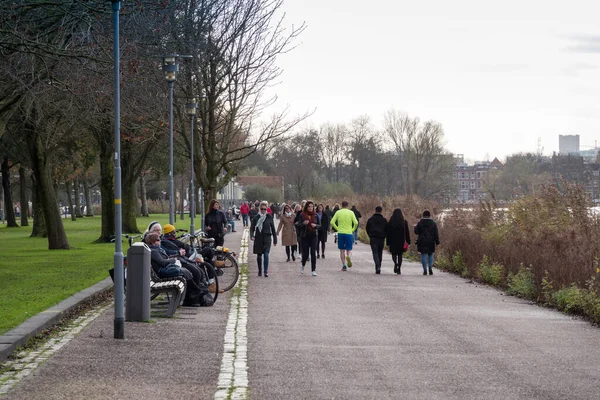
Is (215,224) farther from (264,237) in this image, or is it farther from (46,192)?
(46,192)

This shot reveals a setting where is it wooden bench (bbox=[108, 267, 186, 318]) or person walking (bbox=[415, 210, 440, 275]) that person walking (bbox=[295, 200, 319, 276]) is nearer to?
person walking (bbox=[415, 210, 440, 275])

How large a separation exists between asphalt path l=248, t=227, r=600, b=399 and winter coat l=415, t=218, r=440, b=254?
5.38m

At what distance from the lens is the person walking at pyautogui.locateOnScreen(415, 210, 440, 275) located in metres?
26.8

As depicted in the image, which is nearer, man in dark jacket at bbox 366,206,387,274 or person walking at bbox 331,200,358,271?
man in dark jacket at bbox 366,206,387,274

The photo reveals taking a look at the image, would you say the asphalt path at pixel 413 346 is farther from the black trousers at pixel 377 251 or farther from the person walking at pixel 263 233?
the black trousers at pixel 377 251

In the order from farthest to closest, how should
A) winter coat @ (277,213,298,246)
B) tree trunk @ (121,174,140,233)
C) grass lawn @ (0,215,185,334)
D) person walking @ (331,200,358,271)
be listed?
tree trunk @ (121,174,140,233), winter coat @ (277,213,298,246), person walking @ (331,200,358,271), grass lawn @ (0,215,185,334)

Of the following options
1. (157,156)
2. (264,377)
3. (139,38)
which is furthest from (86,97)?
(157,156)

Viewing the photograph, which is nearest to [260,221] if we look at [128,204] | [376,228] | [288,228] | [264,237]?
[264,237]

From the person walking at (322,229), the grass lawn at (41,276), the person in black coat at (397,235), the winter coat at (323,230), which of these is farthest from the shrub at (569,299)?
the winter coat at (323,230)

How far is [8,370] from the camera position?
32.9 ft

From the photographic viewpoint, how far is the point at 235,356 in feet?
36.4

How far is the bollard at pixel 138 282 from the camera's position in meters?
14.0

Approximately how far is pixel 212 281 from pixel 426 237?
389 inches

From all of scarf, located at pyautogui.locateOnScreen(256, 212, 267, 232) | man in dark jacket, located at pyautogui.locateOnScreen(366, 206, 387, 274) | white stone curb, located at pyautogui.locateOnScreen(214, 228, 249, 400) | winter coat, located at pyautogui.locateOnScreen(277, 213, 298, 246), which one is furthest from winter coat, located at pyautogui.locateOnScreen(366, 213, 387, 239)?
white stone curb, located at pyautogui.locateOnScreen(214, 228, 249, 400)
